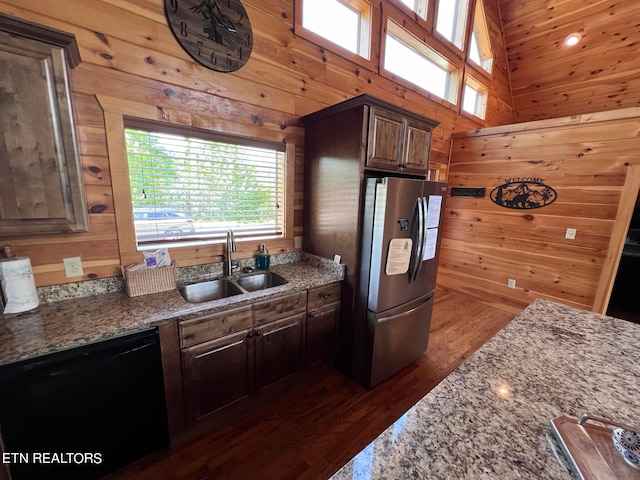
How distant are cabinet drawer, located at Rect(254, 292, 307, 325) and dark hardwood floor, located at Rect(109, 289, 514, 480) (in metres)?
0.68

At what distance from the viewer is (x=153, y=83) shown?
1644 millimetres

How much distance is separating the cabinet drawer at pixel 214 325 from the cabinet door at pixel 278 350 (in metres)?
0.15

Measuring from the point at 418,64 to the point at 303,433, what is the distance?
4.11 m

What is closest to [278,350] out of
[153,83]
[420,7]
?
[153,83]

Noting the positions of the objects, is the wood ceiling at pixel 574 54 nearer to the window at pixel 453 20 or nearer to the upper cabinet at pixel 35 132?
the window at pixel 453 20

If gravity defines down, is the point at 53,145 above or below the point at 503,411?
above

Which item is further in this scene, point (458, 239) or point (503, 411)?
point (458, 239)

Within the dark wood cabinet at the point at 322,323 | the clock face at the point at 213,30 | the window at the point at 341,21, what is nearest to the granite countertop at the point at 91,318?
the dark wood cabinet at the point at 322,323

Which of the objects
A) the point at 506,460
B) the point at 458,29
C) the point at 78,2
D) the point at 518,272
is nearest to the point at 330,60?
the point at 78,2

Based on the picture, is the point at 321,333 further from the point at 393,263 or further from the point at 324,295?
the point at 393,263

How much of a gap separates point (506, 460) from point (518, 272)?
3.63 m

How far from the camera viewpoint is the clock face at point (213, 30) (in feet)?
5.49

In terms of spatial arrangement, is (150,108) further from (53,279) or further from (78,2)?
(53,279)

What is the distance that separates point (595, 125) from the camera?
2.80 m
